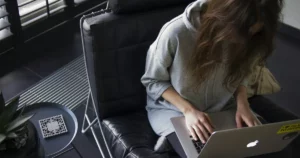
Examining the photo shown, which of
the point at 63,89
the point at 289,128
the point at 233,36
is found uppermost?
the point at 233,36

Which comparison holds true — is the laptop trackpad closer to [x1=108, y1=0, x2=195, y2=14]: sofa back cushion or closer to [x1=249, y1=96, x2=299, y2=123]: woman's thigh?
[x1=249, y1=96, x2=299, y2=123]: woman's thigh

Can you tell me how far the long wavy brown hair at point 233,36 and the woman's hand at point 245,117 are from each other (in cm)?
11

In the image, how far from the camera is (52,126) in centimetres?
133

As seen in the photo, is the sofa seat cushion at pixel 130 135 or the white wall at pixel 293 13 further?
the white wall at pixel 293 13

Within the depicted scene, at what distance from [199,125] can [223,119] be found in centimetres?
15

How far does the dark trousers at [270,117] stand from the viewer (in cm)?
129

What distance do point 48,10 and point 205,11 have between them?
139 cm

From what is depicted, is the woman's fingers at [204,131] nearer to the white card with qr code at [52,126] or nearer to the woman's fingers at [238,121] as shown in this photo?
the woman's fingers at [238,121]

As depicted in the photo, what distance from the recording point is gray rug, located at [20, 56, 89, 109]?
6.42 ft

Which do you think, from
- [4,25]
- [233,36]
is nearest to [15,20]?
[4,25]

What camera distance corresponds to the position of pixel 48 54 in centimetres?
231

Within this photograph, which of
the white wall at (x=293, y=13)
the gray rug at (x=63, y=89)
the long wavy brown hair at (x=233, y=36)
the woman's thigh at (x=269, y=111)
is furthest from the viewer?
the white wall at (x=293, y=13)

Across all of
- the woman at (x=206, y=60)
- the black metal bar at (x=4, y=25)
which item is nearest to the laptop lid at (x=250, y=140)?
the woman at (x=206, y=60)

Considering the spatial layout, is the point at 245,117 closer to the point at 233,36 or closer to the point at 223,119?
the point at 223,119
